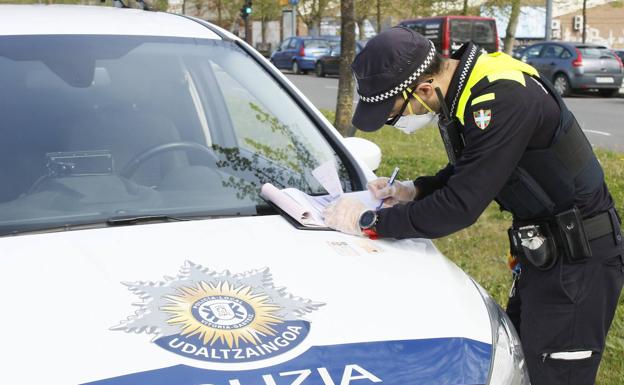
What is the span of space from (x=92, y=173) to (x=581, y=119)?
1342 cm

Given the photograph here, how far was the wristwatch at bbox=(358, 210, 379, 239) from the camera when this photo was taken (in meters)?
2.44

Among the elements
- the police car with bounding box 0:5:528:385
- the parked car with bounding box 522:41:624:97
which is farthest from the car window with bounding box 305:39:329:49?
the police car with bounding box 0:5:528:385

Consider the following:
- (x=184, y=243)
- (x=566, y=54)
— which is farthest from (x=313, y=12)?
(x=184, y=243)

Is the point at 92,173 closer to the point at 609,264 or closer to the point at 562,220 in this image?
the point at 562,220

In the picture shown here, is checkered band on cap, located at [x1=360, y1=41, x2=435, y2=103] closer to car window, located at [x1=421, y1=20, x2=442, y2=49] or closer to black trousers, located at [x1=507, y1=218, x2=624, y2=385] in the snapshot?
black trousers, located at [x1=507, y1=218, x2=624, y2=385]

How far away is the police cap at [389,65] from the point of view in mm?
2322

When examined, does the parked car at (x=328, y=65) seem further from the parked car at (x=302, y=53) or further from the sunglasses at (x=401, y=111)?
the sunglasses at (x=401, y=111)

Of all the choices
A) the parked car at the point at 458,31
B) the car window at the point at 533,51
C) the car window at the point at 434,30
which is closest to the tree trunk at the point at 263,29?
the car window at the point at 434,30

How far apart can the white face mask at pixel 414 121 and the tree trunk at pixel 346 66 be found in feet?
19.3

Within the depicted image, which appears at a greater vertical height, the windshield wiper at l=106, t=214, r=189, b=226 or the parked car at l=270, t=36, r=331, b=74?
the windshield wiper at l=106, t=214, r=189, b=226

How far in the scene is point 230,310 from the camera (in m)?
Answer: 1.91

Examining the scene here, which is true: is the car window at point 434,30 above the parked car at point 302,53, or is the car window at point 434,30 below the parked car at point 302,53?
above

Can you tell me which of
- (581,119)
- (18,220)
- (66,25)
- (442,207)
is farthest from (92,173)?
(581,119)

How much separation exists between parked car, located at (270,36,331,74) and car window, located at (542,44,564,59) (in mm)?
10496
